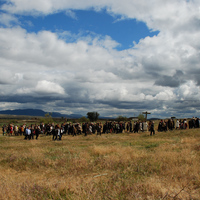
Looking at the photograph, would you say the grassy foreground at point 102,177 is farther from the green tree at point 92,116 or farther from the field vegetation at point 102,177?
the green tree at point 92,116

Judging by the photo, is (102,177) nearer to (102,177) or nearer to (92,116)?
(102,177)

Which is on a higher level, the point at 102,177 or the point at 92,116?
Result: the point at 102,177

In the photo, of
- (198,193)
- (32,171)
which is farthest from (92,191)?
(32,171)

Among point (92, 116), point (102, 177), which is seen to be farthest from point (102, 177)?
point (92, 116)

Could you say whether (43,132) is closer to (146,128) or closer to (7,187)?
(146,128)

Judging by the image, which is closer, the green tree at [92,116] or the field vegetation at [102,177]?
the field vegetation at [102,177]

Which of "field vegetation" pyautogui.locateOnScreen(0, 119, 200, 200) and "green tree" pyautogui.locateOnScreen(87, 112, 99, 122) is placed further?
"green tree" pyautogui.locateOnScreen(87, 112, 99, 122)

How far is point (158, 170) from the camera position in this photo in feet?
24.3

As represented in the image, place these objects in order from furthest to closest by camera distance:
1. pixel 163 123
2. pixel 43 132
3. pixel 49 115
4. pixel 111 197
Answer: pixel 49 115 → pixel 43 132 → pixel 163 123 → pixel 111 197

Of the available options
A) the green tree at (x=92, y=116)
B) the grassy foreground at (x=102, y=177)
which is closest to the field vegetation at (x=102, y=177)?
the grassy foreground at (x=102, y=177)

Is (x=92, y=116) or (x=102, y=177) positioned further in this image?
(x=92, y=116)

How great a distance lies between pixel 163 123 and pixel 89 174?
2206 centimetres

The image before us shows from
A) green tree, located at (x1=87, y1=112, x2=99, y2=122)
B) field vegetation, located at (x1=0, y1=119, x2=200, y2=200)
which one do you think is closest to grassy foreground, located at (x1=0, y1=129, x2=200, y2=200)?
field vegetation, located at (x1=0, y1=119, x2=200, y2=200)

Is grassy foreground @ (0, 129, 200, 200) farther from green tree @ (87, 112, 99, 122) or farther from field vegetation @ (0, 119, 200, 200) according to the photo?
green tree @ (87, 112, 99, 122)
